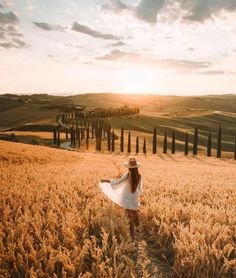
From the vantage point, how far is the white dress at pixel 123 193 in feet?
29.0

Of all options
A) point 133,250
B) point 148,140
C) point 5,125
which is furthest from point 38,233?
point 5,125

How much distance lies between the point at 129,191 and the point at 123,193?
0.66ft

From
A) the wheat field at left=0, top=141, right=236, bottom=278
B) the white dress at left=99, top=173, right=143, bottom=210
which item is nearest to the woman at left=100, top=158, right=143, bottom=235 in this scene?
the white dress at left=99, top=173, right=143, bottom=210

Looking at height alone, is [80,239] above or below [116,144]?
above

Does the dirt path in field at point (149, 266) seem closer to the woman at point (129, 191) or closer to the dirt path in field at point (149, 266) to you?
the dirt path in field at point (149, 266)

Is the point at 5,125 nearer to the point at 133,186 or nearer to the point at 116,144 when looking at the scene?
the point at 116,144

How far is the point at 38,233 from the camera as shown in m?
6.46

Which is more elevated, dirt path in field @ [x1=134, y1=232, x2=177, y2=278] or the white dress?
the white dress

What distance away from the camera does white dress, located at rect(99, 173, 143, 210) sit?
29.0ft

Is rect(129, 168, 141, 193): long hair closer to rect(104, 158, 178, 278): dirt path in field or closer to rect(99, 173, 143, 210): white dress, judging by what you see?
rect(99, 173, 143, 210): white dress

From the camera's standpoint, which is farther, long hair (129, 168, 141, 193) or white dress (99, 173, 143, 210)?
long hair (129, 168, 141, 193)

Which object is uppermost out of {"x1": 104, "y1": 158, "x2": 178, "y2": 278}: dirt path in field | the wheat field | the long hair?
the long hair

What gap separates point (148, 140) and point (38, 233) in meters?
91.3

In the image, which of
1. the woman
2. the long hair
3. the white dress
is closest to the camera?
the woman
